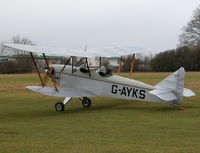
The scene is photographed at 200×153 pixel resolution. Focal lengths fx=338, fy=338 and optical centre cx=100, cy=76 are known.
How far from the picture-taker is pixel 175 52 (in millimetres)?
52312

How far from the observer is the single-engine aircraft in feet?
34.6

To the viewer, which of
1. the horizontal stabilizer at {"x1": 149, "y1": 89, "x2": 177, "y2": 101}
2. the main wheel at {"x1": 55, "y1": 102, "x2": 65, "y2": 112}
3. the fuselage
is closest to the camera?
the horizontal stabilizer at {"x1": 149, "y1": 89, "x2": 177, "y2": 101}

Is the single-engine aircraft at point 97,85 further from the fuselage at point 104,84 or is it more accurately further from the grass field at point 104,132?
the grass field at point 104,132

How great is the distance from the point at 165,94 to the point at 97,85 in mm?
2832

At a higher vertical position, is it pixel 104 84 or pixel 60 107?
pixel 104 84

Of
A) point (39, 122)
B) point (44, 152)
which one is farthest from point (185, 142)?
point (39, 122)

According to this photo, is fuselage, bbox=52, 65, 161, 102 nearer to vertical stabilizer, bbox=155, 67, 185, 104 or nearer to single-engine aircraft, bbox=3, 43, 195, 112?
single-engine aircraft, bbox=3, 43, 195, 112

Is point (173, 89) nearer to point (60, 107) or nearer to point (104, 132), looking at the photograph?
point (104, 132)

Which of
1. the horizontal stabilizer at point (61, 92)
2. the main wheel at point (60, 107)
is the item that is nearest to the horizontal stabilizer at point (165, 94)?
the horizontal stabilizer at point (61, 92)

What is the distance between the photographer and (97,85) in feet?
40.4

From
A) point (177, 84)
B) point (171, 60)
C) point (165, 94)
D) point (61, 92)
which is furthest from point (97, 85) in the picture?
point (171, 60)

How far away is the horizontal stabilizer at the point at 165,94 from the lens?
1033cm

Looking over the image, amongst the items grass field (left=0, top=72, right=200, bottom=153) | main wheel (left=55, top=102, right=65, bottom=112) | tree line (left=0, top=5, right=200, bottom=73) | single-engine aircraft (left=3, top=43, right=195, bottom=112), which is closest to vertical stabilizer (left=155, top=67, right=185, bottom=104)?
single-engine aircraft (left=3, top=43, right=195, bottom=112)

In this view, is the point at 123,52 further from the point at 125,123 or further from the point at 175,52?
the point at 175,52
